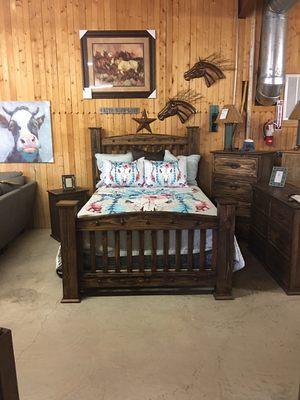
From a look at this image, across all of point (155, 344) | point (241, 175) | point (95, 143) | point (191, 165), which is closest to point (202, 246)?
point (155, 344)

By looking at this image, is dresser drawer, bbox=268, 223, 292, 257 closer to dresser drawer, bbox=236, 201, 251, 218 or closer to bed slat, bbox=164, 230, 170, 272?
dresser drawer, bbox=236, 201, 251, 218

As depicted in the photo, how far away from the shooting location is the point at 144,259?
278 centimetres

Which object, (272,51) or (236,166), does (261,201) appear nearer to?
(236,166)

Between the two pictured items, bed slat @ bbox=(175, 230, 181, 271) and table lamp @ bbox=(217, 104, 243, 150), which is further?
table lamp @ bbox=(217, 104, 243, 150)

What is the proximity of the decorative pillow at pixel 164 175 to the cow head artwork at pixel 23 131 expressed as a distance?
1.60m

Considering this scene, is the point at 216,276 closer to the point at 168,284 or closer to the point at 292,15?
the point at 168,284

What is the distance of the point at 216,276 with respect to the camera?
2.72m

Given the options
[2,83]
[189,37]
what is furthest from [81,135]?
[189,37]

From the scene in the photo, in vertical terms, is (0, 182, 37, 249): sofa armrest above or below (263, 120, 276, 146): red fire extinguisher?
below

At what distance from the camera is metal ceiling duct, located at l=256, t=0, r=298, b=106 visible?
3906 mm

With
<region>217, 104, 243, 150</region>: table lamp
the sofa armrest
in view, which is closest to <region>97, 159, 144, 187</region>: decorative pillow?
the sofa armrest

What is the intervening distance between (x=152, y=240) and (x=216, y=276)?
0.58 m

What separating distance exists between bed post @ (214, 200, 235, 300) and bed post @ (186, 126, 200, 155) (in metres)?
1.91

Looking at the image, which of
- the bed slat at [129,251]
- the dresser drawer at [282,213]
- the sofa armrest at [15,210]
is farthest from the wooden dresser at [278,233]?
the sofa armrest at [15,210]
